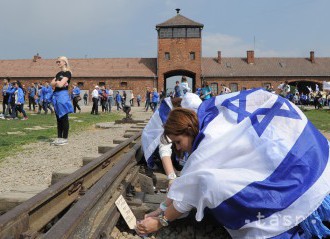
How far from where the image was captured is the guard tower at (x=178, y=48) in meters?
46.3

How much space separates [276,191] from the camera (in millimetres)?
2143

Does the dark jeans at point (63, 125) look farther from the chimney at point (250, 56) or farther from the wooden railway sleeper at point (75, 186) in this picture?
the chimney at point (250, 56)

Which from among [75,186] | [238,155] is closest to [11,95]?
[75,186]

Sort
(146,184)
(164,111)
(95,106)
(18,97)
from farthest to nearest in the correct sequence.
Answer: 1. (95,106)
2. (18,97)
3. (164,111)
4. (146,184)

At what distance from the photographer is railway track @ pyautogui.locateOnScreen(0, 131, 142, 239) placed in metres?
2.16

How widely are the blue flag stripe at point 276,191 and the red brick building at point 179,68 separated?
44.3 metres

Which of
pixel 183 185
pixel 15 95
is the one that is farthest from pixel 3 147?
pixel 15 95

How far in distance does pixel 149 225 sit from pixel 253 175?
0.72 meters

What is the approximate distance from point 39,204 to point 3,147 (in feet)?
18.3

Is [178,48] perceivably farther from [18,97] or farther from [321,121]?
[18,97]

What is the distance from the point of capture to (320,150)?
2363 mm

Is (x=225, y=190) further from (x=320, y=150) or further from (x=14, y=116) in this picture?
(x=14, y=116)

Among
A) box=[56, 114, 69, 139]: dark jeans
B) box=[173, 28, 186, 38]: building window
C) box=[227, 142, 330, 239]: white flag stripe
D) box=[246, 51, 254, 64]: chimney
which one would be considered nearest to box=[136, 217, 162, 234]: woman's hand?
box=[227, 142, 330, 239]: white flag stripe

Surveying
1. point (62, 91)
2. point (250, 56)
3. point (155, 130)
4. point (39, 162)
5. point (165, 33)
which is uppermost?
point (165, 33)
